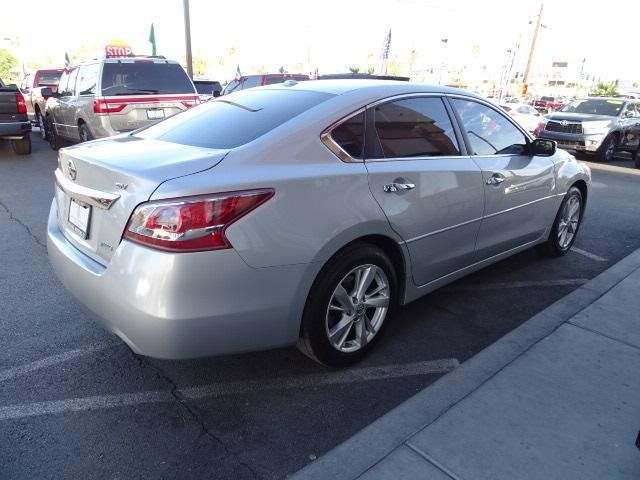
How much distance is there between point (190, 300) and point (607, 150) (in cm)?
1426

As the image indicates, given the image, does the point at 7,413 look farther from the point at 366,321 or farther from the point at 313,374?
the point at 366,321

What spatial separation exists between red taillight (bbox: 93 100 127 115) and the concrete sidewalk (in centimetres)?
761

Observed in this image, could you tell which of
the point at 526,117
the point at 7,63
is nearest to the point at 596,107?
the point at 526,117

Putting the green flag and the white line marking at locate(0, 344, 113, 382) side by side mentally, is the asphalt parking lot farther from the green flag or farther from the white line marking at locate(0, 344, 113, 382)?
the green flag

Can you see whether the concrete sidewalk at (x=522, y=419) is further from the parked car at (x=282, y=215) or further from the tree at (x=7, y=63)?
the tree at (x=7, y=63)

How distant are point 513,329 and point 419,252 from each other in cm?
99

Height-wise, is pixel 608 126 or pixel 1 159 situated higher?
pixel 608 126

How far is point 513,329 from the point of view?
139 inches

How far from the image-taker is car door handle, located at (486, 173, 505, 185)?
11.8ft

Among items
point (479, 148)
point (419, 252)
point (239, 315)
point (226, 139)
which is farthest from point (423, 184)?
point (239, 315)

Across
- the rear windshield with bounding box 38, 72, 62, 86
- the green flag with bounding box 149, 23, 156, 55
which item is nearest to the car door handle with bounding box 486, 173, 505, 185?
the rear windshield with bounding box 38, 72, 62, 86

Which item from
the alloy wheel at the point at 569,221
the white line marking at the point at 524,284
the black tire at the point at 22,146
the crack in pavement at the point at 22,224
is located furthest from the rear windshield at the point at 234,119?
the black tire at the point at 22,146

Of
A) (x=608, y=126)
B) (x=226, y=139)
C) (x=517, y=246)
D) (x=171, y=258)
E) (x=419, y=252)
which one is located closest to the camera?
(x=171, y=258)

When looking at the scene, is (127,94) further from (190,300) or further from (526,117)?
Result: (526,117)
